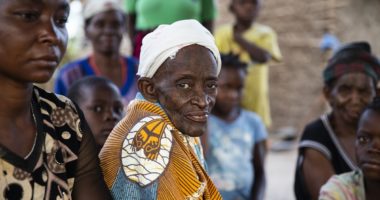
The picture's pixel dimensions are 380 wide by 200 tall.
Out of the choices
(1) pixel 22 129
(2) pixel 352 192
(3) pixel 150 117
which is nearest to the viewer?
(1) pixel 22 129

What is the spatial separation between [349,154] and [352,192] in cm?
52

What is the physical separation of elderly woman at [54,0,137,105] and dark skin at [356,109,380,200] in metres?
1.64

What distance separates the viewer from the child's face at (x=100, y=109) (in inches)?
111

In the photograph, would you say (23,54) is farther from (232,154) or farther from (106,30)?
(232,154)

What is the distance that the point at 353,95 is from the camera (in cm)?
312

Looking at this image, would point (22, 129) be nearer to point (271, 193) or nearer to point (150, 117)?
point (150, 117)

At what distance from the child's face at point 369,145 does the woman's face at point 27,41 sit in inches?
63.5

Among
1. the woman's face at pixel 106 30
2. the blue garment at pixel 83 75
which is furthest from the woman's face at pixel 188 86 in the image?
the woman's face at pixel 106 30

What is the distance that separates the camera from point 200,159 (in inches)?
83.8

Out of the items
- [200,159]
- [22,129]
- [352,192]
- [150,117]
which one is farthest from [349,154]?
[22,129]

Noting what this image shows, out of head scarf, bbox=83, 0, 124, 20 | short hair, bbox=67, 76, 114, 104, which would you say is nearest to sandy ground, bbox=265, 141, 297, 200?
head scarf, bbox=83, 0, 124, 20

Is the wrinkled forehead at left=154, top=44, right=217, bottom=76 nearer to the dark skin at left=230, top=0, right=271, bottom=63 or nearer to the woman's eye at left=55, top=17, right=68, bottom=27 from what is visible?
the woman's eye at left=55, top=17, right=68, bottom=27

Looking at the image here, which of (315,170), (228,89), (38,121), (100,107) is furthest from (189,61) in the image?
(228,89)

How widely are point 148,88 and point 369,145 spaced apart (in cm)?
120
